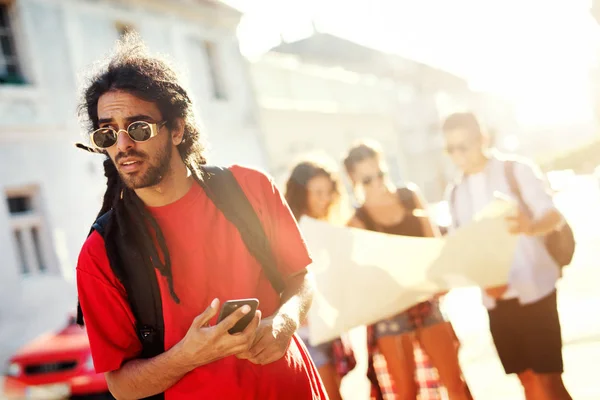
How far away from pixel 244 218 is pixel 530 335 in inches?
88.4

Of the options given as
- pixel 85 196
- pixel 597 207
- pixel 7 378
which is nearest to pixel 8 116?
pixel 85 196

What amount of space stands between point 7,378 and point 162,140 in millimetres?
6281

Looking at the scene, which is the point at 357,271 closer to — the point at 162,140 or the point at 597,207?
the point at 162,140

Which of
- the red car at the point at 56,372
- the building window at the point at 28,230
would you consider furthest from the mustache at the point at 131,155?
the building window at the point at 28,230

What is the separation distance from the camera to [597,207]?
17109 millimetres

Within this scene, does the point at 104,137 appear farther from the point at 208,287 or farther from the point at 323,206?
the point at 323,206

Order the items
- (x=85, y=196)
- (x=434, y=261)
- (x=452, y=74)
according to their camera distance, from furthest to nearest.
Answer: (x=452, y=74) → (x=85, y=196) → (x=434, y=261)

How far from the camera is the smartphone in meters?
1.87

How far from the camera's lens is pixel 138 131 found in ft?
7.16

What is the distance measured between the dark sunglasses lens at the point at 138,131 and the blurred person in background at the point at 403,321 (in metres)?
2.73

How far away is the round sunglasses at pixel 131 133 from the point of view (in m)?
2.18

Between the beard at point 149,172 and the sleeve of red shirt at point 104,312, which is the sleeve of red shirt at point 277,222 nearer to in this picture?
the beard at point 149,172

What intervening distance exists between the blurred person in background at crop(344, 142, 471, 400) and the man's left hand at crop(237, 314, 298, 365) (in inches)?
99.4

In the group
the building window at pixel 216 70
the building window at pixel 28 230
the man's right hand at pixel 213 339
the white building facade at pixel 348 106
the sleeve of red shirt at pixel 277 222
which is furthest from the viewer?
the white building facade at pixel 348 106
